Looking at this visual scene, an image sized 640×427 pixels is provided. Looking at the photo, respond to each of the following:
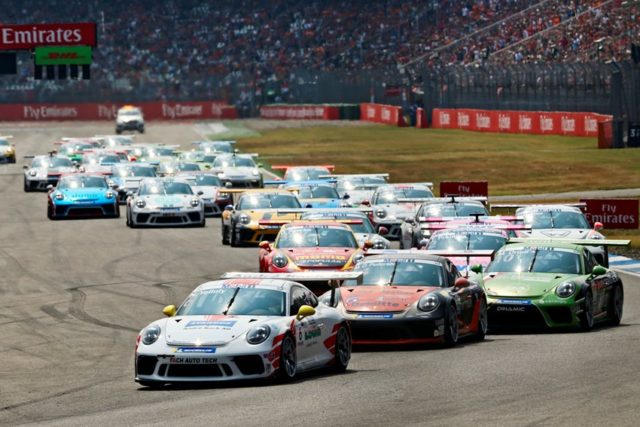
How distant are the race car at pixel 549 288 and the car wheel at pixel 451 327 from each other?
1.99 metres

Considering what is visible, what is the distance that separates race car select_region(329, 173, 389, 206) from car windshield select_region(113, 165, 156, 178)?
7.92 metres

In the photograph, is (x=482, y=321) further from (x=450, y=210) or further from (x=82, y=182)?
(x=82, y=182)

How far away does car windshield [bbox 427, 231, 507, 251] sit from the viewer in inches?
916

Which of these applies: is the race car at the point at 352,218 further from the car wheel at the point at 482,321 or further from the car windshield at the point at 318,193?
the car wheel at the point at 482,321

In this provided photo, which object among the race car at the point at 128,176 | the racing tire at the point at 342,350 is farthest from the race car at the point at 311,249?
the race car at the point at 128,176

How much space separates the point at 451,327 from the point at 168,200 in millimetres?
20220

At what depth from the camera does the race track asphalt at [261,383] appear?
1224cm

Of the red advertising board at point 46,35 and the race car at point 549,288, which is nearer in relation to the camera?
the race car at point 549,288

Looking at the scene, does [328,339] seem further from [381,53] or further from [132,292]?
[381,53]

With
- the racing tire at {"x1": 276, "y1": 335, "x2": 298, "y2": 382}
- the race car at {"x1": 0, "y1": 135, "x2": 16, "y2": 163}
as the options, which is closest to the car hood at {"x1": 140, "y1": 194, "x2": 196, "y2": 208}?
the racing tire at {"x1": 276, "y1": 335, "x2": 298, "y2": 382}

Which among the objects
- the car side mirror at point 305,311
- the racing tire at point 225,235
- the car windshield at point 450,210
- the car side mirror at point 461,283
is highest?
the car side mirror at point 305,311

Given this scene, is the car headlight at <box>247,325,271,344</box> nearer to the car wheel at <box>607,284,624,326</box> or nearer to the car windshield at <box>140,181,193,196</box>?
the car wheel at <box>607,284,624,326</box>

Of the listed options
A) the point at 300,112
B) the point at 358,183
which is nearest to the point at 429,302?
the point at 358,183

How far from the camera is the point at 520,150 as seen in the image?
65.4 metres
